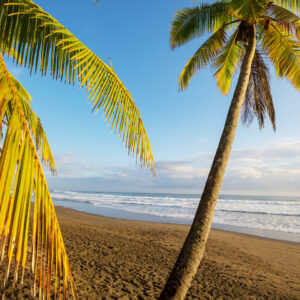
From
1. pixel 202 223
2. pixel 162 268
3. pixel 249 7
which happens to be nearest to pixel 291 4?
pixel 249 7

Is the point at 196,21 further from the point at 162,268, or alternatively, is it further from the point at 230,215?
the point at 230,215

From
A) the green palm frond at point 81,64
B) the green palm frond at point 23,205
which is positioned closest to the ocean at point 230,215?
the green palm frond at point 81,64

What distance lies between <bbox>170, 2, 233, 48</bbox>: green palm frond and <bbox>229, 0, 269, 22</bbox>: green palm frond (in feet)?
6.05

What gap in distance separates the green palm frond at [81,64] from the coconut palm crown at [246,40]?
386cm

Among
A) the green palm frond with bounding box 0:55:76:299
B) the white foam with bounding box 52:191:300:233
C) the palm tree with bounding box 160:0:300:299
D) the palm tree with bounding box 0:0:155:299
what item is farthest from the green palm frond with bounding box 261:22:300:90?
the white foam with bounding box 52:191:300:233

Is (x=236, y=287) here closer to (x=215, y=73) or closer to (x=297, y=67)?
(x=297, y=67)

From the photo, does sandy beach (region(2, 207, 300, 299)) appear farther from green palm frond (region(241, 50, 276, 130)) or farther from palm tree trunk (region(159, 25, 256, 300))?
green palm frond (region(241, 50, 276, 130))

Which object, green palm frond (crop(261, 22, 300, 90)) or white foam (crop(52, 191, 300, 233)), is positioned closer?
green palm frond (crop(261, 22, 300, 90))

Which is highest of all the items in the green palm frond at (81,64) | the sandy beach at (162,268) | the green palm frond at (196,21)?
the green palm frond at (196,21)

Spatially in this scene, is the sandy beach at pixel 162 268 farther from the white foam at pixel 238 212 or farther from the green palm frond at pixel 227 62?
the white foam at pixel 238 212

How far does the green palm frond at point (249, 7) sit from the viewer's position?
4.50 meters

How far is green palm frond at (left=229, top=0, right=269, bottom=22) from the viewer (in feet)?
14.8

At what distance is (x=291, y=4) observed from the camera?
5379mm

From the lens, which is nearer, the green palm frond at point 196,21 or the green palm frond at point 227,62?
the green palm frond at point 196,21
